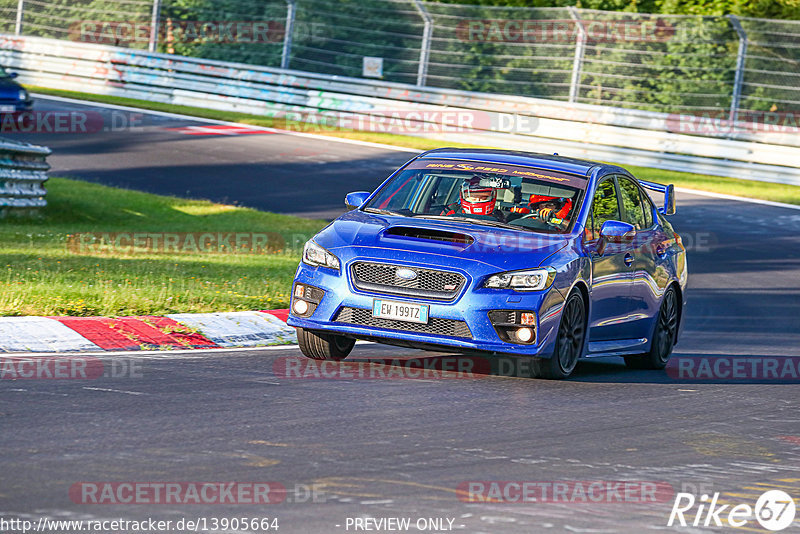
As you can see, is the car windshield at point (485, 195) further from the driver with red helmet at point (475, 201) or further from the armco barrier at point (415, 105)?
the armco barrier at point (415, 105)

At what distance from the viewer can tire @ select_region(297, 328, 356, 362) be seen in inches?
394

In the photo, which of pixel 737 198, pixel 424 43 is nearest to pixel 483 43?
pixel 424 43

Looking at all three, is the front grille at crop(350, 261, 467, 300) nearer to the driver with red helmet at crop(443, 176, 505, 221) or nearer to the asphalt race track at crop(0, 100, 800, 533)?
the asphalt race track at crop(0, 100, 800, 533)

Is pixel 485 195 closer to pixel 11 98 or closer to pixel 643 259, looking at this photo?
pixel 643 259

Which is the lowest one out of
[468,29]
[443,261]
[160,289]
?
[160,289]

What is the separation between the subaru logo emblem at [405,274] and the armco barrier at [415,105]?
17.5m

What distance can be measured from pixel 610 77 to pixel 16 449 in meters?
23.2

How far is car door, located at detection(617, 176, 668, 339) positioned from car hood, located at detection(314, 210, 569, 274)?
1.36 m

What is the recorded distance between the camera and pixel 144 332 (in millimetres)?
10711

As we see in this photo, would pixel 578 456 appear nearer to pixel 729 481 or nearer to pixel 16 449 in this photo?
pixel 729 481

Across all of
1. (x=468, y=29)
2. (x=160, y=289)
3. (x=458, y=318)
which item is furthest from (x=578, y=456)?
(x=468, y=29)

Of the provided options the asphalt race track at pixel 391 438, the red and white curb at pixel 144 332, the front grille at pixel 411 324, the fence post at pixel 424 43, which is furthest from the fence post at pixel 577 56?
the front grille at pixel 411 324

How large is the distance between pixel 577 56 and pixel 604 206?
18210 millimetres

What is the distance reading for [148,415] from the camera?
24.9ft
